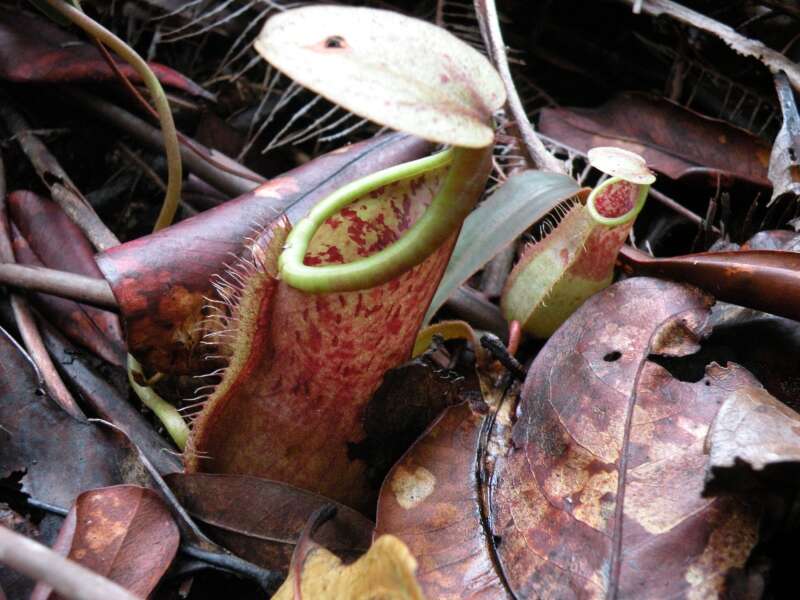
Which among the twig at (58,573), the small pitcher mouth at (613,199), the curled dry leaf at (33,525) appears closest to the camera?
the twig at (58,573)

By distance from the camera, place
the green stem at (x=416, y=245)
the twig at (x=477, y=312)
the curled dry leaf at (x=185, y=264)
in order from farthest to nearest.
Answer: the twig at (x=477, y=312), the curled dry leaf at (x=185, y=264), the green stem at (x=416, y=245)

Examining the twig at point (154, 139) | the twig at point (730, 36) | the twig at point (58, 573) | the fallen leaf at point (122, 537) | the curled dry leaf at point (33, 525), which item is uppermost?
the twig at point (730, 36)

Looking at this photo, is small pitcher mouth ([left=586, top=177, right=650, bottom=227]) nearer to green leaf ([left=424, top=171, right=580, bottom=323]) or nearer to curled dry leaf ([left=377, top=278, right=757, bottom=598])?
green leaf ([left=424, top=171, right=580, bottom=323])

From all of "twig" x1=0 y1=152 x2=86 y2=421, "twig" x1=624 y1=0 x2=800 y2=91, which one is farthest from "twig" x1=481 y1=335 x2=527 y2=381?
"twig" x1=624 y1=0 x2=800 y2=91

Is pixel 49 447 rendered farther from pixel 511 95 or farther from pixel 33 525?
pixel 511 95

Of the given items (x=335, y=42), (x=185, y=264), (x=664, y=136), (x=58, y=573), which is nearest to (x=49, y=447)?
(x=185, y=264)

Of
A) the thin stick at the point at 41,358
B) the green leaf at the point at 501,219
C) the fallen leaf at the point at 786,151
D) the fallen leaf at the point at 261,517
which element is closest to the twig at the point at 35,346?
the thin stick at the point at 41,358

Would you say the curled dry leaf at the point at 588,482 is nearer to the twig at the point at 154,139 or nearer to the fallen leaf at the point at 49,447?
the fallen leaf at the point at 49,447
